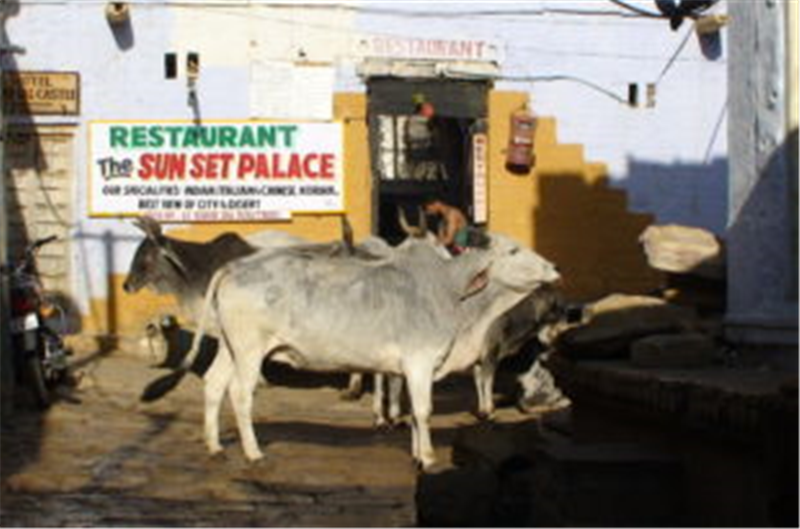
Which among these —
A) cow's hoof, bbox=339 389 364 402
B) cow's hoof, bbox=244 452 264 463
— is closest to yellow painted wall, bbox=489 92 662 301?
cow's hoof, bbox=339 389 364 402

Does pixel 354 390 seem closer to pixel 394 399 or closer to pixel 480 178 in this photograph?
pixel 394 399

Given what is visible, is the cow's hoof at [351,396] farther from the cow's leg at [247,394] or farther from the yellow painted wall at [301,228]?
the cow's leg at [247,394]

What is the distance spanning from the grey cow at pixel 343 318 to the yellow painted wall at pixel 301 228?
19.1 ft

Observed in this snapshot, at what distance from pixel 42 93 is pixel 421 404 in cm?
765

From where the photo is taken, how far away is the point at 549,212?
15.0m

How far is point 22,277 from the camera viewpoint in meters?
10.6

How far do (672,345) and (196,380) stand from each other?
725 centimetres

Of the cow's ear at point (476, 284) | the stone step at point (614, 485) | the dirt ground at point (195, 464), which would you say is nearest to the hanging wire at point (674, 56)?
the dirt ground at point (195, 464)

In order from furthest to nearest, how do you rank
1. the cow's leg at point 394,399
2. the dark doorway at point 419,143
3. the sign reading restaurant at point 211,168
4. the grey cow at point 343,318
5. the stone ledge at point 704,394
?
1. the dark doorway at point 419,143
2. the sign reading restaurant at point 211,168
3. the cow's leg at point 394,399
4. the grey cow at point 343,318
5. the stone ledge at point 704,394

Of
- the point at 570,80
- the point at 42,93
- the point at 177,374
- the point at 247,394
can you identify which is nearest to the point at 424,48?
the point at 570,80

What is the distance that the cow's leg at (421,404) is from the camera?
26.3ft

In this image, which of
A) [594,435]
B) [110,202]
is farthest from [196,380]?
[594,435]

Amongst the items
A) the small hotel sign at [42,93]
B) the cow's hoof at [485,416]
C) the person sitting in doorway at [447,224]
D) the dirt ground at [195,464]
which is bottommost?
the cow's hoof at [485,416]

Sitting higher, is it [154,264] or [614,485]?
[154,264]
